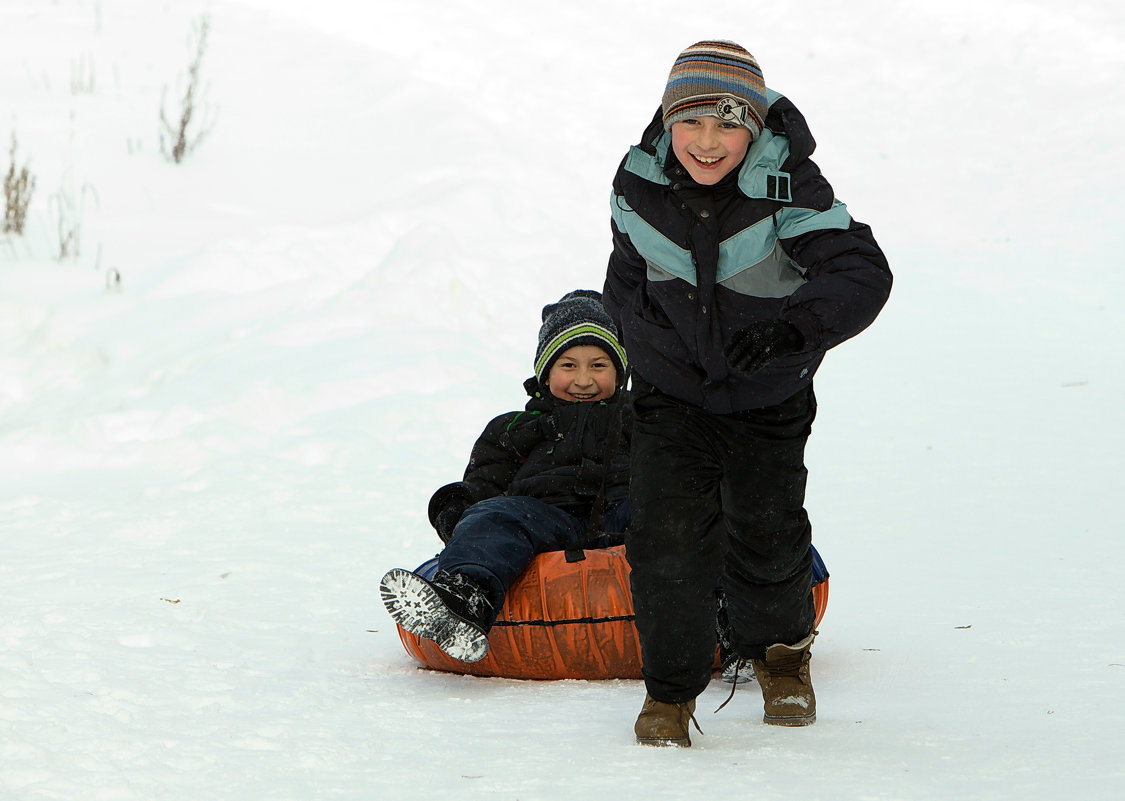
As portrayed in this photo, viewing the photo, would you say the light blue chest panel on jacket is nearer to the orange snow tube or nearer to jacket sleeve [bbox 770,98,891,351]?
jacket sleeve [bbox 770,98,891,351]

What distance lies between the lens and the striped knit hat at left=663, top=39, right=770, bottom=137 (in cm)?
252

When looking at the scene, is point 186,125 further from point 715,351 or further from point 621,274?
point 715,351

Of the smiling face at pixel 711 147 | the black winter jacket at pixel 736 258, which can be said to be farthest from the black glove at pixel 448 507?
the smiling face at pixel 711 147

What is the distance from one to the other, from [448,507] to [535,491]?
266 millimetres

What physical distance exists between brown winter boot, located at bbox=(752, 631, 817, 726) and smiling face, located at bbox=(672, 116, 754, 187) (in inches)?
41.0

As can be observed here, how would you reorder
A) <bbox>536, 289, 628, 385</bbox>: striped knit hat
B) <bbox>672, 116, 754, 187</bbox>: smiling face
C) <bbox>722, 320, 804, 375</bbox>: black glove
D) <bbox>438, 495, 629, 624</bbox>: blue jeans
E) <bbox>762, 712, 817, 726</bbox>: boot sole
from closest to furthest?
1. <bbox>722, 320, 804, 375</bbox>: black glove
2. <bbox>672, 116, 754, 187</bbox>: smiling face
3. <bbox>762, 712, 817, 726</bbox>: boot sole
4. <bbox>438, 495, 629, 624</bbox>: blue jeans
5. <bbox>536, 289, 628, 385</bbox>: striped knit hat

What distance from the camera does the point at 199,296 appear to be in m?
7.50

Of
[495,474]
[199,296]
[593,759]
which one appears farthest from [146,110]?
[593,759]

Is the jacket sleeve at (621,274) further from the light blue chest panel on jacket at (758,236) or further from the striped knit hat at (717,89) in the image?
the striped knit hat at (717,89)

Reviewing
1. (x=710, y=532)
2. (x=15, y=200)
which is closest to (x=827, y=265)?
(x=710, y=532)

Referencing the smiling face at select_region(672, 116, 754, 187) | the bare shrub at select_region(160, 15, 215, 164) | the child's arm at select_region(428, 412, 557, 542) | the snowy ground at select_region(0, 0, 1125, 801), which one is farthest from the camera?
the bare shrub at select_region(160, 15, 215, 164)

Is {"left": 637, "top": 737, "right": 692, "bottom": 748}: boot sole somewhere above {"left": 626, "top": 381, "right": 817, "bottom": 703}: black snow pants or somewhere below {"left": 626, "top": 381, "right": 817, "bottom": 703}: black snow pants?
below

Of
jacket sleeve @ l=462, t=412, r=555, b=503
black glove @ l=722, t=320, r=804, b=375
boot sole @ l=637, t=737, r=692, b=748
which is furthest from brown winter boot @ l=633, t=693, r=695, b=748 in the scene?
jacket sleeve @ l=462, t=412, r=555, b=503

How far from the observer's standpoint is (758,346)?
2225mm
